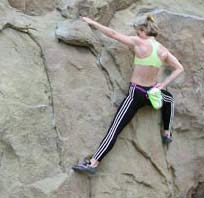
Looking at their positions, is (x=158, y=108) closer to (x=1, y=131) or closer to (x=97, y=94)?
(x=97, y=94)

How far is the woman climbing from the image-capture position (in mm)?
5207

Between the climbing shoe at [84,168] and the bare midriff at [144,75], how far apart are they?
96 cm

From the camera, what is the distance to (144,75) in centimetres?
537

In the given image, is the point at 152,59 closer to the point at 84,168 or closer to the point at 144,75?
the point at 144,75

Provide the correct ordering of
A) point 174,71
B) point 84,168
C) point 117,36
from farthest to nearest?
point 174,71 < point 117,36 < point 84,168

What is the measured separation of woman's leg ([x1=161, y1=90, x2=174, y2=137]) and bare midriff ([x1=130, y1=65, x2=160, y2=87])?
233 millimetres

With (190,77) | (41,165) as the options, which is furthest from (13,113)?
(190,77)

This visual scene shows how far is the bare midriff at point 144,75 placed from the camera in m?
5.35

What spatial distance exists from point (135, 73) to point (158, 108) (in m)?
0.42

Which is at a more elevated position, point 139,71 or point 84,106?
point 139,71

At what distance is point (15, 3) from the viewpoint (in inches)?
219

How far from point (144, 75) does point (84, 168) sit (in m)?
1.10

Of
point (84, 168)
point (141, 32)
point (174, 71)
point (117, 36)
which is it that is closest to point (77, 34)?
point (117, 36)

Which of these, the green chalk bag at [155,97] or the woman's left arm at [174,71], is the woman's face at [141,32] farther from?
the green chalk bag at [155,97]
